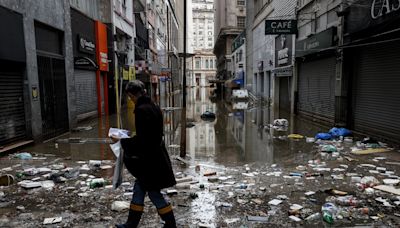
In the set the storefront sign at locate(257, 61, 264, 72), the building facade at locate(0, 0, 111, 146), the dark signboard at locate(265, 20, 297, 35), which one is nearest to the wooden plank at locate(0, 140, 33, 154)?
the building facade at locate(0, 0, 111, 146)

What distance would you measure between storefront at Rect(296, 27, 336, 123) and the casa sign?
3.12 m

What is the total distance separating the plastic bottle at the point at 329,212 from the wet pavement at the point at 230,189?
58 mm

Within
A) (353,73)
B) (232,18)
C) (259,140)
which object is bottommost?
(259,140)

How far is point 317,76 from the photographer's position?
15203mm

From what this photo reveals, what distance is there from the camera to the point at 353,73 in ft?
37.8

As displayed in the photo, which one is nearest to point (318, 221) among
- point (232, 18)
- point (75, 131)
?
point (75, 131)

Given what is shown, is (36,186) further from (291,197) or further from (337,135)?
(337,135)

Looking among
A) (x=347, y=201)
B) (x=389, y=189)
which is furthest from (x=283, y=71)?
(x=347, y=201)

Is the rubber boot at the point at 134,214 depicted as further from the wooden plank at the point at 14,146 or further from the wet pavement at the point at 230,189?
the wooden plank at the point at 14,146

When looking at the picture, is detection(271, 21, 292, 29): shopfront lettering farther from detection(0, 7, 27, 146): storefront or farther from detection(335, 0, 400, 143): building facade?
detection(0, 7, 27, 146): storefront

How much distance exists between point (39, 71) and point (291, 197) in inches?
348

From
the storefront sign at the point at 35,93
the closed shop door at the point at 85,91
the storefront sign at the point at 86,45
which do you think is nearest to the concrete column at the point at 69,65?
the storefront sign at the point at 35,93

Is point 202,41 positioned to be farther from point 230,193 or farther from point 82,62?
point 230,193

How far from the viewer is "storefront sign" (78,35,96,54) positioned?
15.9m
